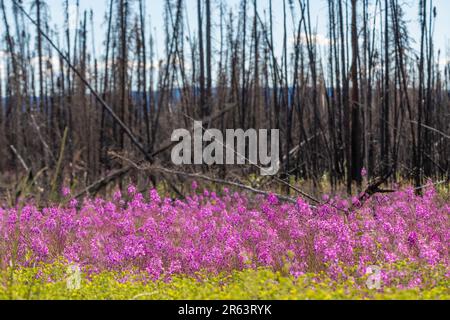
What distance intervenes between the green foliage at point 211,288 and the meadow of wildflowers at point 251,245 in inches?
1.7

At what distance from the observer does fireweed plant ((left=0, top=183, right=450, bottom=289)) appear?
→ 473cm

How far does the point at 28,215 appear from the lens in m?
6.91

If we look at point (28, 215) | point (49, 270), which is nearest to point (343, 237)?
point (49, 270)

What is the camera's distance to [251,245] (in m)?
5.82

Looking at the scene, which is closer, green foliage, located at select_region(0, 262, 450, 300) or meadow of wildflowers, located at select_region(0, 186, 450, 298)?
green foliage, located at select_region(0, 262, 450, 300)

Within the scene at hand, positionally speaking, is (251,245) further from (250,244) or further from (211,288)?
(211,288)

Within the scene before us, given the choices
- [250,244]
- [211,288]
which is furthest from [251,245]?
[211,288]

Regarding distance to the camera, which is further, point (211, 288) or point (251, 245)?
point (251, 245)

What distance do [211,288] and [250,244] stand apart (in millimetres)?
1722

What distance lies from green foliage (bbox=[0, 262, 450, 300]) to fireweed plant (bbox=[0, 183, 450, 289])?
3.1 inches
